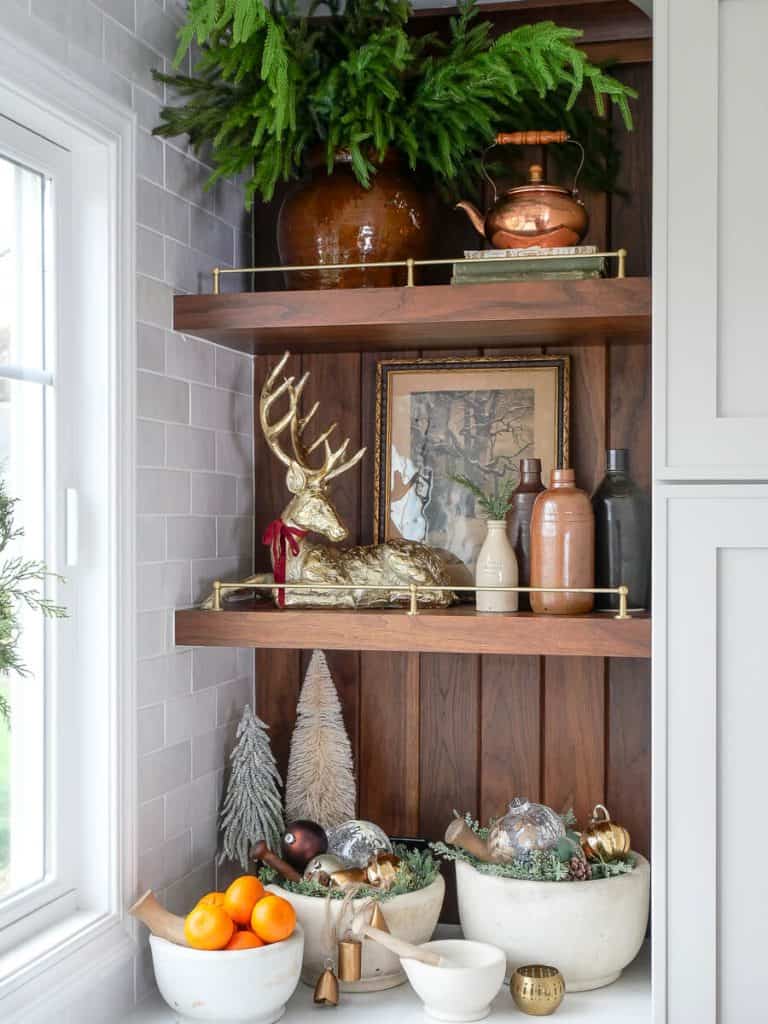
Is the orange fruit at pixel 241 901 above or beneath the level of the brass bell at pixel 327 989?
above

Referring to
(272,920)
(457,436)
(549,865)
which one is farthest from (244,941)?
(457,436)

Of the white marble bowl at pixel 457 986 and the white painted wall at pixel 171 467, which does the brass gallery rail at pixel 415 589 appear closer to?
the white painted wall at pixel 171 467

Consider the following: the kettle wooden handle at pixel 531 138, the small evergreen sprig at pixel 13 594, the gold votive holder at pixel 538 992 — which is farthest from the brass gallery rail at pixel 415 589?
the kettle wooden handle at pixel 531 138

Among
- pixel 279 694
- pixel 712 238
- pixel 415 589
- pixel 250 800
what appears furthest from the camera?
pixel 279 694

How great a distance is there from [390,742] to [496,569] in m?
0.54

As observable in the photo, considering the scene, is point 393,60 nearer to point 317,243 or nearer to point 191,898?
point 317,243

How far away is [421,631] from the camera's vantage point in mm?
1944

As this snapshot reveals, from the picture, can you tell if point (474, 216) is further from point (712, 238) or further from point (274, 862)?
point (274, 862)

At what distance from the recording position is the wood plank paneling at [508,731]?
228 cm

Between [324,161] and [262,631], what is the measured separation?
87cm

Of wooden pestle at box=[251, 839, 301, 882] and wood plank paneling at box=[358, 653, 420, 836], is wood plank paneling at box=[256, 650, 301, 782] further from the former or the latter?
wooden pestle at box=[251, 839, 301, 882]

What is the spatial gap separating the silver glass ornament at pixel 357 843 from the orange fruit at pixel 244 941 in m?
0.31

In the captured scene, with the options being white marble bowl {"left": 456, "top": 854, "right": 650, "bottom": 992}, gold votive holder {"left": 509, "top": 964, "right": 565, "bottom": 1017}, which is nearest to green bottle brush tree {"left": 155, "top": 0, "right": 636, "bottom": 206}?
white marble bowl {"left": 456, "top": 854, "right": 650, "bottom": 992}

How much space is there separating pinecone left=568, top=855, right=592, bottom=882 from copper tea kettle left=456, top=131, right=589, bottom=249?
3.45 feet
